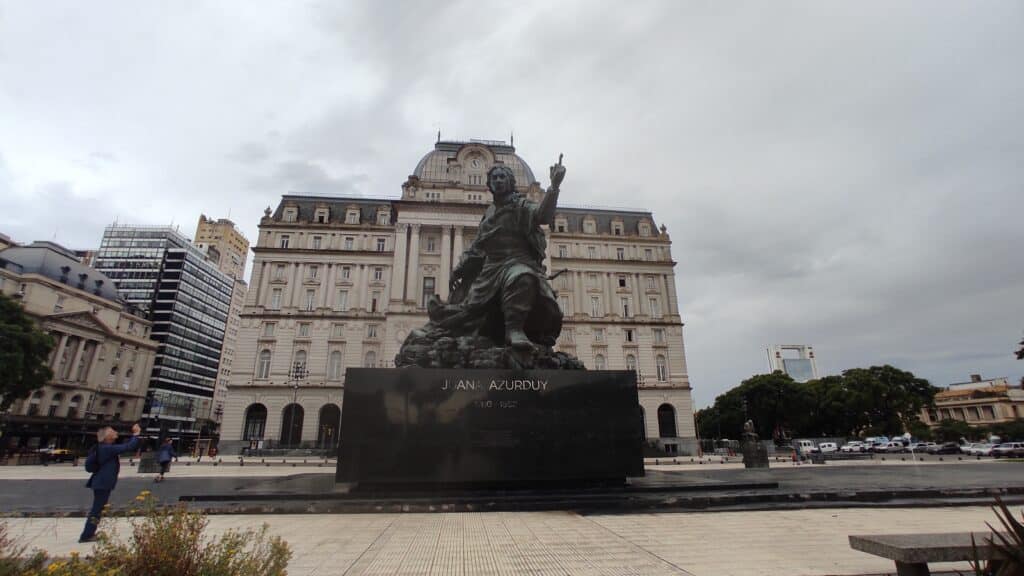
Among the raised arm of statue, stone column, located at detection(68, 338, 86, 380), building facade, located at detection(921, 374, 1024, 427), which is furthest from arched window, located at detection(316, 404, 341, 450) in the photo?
building facade, located at detection(921, 374, 1024, 427)

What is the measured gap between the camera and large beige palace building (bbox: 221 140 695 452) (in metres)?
46.4

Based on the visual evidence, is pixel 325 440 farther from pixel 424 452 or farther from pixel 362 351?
pixel 424 452

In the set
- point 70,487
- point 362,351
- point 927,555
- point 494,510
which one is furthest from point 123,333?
point 927,555

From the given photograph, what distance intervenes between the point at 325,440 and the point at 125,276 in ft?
206

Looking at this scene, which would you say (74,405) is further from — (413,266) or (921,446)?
(921,446)

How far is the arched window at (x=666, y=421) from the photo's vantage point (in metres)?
49.6

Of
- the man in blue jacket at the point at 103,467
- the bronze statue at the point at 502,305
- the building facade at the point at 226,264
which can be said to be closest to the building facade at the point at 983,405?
the bronze statue at the point at 502,305

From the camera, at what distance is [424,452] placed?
8672 millimetres

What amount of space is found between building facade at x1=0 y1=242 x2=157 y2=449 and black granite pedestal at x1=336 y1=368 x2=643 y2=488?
58.9 metres

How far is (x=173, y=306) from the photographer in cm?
8031

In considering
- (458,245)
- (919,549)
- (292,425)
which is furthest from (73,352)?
(919,549)

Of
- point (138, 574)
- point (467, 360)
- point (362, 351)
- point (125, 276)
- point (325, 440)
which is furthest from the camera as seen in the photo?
point (125, 276)

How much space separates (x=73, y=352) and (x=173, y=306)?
2303 centimetres

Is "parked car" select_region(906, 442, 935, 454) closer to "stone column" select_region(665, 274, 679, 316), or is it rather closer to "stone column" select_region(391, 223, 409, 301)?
"stone column" select_region(665, 274, 679, 316)
